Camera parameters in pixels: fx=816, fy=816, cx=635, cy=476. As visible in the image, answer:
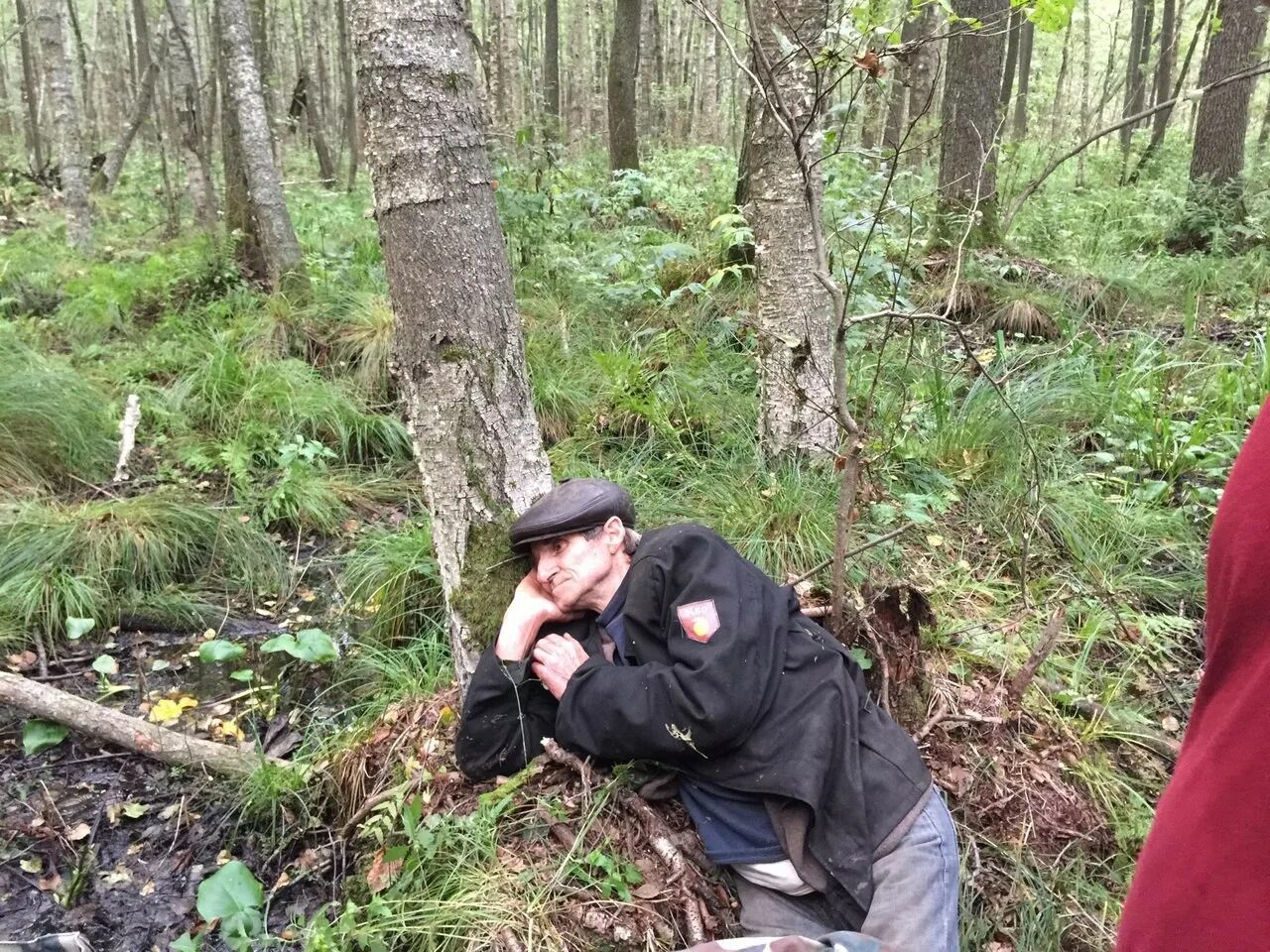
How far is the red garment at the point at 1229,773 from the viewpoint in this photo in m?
0.85

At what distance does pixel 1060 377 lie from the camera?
14.8 feet

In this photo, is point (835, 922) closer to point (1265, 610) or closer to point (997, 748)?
point (997, 748)

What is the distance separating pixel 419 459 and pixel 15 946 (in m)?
1.64

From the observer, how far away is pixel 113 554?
3803 millimetres

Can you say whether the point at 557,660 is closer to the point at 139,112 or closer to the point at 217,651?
the point at 217,651

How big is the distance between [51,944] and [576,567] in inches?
67.3

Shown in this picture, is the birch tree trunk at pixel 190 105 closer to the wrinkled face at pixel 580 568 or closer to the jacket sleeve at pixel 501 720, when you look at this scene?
the wrinkled face at pixel 580 568

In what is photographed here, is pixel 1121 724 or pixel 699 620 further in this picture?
pixel 1121 724

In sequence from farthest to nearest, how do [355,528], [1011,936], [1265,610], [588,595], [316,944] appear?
[355,528], [588,595], [1011,936], [316,944], [1265,610]

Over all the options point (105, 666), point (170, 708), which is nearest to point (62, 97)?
point (105, 666)

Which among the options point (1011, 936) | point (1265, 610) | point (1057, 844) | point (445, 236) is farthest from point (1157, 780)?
point (445, 236)

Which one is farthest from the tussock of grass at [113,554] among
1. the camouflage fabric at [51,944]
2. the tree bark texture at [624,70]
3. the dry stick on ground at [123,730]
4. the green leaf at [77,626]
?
the tree bark texture at [624,70]

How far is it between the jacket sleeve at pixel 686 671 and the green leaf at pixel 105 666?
7.41 ft

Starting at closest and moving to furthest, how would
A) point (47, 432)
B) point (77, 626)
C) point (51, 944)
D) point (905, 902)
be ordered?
point (905, 902) → point (51, 944) → point (77, 626) → point (47, 432)
